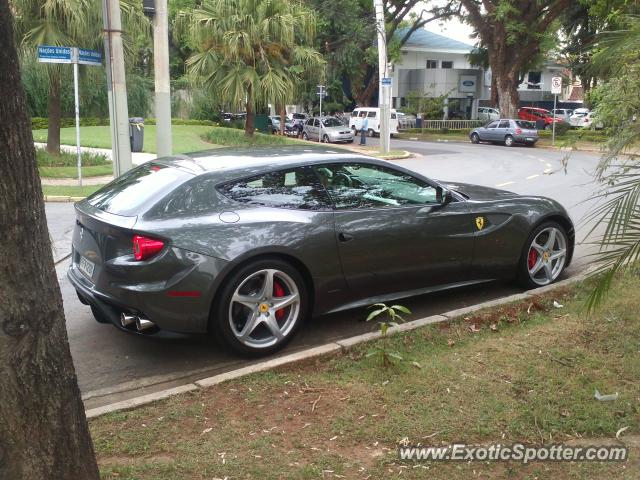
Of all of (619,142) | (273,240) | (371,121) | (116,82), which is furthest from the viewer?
(371,121)

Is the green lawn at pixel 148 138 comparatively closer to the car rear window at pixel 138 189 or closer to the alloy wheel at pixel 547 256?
the car rear window at pixel 138 189

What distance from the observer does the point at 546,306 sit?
5.62 metres

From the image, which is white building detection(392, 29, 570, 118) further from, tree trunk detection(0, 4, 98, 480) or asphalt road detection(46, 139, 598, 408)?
tree trunk detection(0, 4, 98, 480)

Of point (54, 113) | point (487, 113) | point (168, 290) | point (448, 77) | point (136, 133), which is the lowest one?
point (168, 290)

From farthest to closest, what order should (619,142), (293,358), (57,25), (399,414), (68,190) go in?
(57,25) → (68,190) → (293,358) → (619,142) → (399,414)

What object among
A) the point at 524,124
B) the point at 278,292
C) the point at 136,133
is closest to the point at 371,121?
the point at 524,124

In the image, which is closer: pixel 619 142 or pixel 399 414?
pixel 399 414

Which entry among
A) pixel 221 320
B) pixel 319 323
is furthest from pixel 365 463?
pixel 319 323

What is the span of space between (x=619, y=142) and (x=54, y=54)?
1193 cm

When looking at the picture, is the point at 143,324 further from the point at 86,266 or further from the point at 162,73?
the point at 162,73

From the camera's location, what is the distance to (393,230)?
5410 mm

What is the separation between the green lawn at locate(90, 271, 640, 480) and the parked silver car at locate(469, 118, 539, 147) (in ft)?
104

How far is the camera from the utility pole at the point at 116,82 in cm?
1198

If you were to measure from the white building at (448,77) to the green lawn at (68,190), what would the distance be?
41.8m
